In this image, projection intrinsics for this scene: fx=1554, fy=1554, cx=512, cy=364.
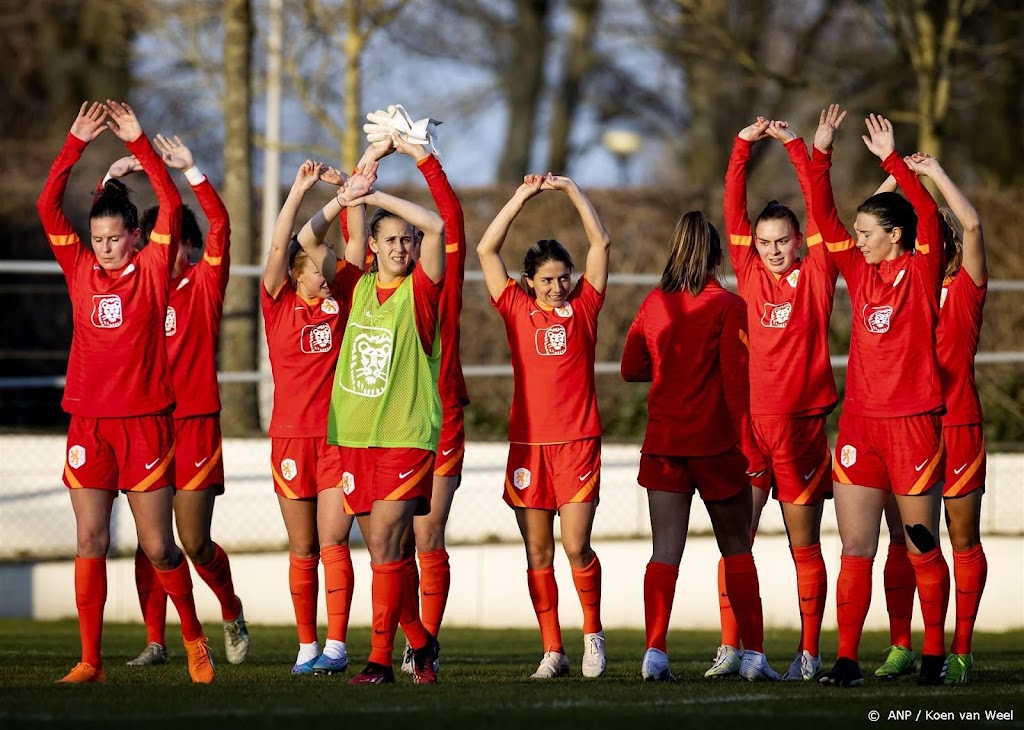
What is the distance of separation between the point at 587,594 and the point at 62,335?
28.5 ft

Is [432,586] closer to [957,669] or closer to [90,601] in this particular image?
[90,601]

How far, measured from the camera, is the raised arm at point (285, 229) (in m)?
7.15

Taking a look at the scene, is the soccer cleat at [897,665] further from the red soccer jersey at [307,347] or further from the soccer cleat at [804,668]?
the red soccer jersey at [307,347]

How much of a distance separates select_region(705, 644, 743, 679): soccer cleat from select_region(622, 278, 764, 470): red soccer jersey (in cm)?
103

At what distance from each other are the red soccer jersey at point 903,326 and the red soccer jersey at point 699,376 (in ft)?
1.81

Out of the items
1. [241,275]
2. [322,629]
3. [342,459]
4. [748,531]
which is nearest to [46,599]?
[322,629]

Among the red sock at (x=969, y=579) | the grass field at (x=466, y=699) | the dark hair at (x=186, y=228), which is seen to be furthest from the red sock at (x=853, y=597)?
the dark hair at (x=186, y=228)

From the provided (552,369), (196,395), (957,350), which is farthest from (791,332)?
(196,395)

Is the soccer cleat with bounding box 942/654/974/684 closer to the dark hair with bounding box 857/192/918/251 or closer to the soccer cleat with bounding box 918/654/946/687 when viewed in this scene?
Result: the soccer cleat with bounding box 918/654/946/687

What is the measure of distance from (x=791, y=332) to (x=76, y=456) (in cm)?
346

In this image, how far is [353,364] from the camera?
22.9ft

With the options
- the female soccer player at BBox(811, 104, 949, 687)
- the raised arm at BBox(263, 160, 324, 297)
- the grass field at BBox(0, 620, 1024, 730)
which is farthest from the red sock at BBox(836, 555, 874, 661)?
the raised arm at BBox(263, 160, 324, 297)

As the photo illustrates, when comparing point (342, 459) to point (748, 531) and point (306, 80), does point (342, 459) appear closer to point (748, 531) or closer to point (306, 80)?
point (748, 531)

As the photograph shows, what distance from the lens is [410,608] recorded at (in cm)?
704
